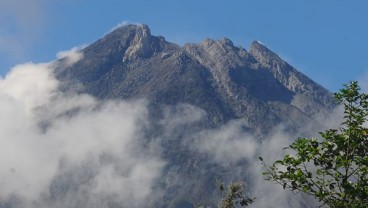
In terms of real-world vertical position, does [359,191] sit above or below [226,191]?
below

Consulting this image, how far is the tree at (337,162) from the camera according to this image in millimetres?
23688

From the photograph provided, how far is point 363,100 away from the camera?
25234mm

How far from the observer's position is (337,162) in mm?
24078

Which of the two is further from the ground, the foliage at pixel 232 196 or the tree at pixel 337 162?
the foliage at pixel 232 196

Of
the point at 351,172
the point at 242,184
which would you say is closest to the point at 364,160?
the point at 351,172

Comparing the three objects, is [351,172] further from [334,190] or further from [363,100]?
[363,100]

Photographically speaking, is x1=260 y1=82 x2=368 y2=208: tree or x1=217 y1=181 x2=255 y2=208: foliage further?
x1=217 y1=181 x2=255 y2=208: foliage

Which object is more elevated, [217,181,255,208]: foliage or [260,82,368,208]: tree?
[217,181,255,208]: foliage

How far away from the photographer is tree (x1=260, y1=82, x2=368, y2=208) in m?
23.7

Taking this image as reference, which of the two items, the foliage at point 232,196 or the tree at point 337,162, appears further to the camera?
the foliage at point 232,196

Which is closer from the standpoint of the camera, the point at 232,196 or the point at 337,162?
the point at 337,162

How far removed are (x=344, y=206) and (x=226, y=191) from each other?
52.3 meters

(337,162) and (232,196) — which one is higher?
A: (232,196)

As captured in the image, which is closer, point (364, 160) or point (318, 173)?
point (364, 160)
